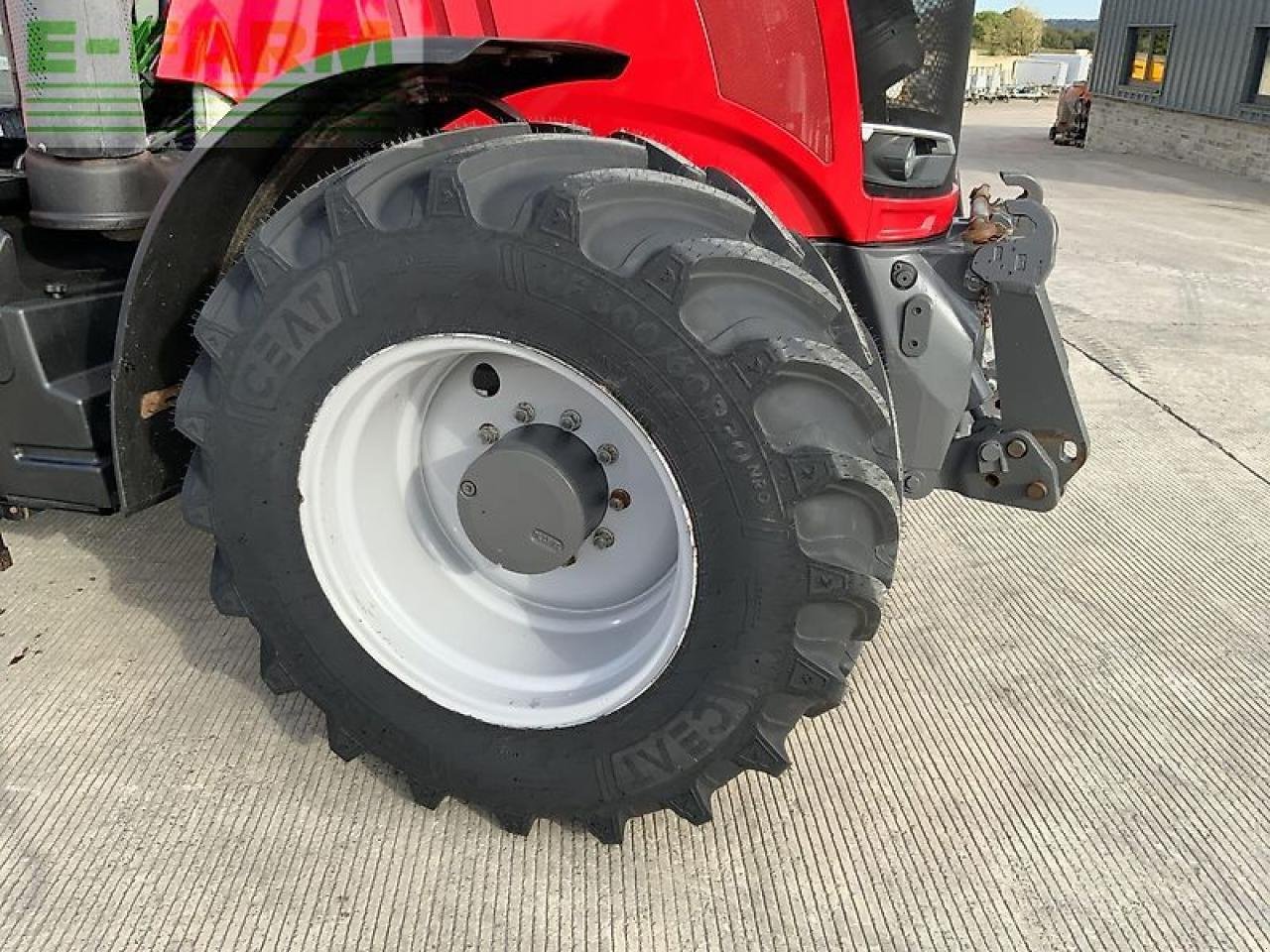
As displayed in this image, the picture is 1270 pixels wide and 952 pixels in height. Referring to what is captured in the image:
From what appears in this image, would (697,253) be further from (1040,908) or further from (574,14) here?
(1040,908)

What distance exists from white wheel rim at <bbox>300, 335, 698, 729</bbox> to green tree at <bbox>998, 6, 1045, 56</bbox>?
49560 mm

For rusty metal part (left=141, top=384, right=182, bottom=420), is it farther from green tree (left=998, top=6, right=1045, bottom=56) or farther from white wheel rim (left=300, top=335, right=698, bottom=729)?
green tree (left=998, top=6, right=1045, bottom=56)

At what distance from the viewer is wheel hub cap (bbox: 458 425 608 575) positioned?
182 cm

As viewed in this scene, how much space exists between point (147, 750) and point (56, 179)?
1211mm

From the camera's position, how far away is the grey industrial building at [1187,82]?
1355 centimetres

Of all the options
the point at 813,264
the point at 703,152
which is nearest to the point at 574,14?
the point at 703,152

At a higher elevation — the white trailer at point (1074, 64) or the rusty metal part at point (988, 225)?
the rusty metal part at point (988, 225)

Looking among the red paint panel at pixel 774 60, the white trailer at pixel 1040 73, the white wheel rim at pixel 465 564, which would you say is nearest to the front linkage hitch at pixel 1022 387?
Answer: the red paint panel at pixel 774 60

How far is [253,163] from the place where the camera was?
1958 millimetres

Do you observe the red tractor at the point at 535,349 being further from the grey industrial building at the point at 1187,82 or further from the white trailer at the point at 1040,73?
the white trailer at the point at 1040,73

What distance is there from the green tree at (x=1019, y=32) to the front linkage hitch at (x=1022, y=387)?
48.8 metres

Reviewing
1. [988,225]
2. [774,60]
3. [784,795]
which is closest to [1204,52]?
[988,225]

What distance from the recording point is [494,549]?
1.89 metres

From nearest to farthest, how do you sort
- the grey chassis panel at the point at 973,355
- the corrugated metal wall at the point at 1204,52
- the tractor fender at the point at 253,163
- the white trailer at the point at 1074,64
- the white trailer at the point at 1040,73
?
the tractor fender at the point at 253,163, the grey chassis panel at the point at 973,355, the corrugated metal wall at the point at 1204,52, the white trailer at the point at 1040,73, the white trailer at the point at 1074,64
